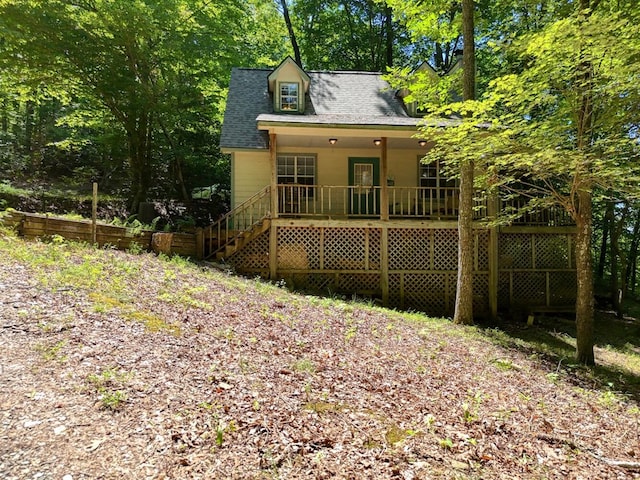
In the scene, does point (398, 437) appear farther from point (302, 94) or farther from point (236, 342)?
point (302, 94)

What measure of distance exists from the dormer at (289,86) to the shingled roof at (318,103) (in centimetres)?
34

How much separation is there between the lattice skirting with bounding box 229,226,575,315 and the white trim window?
16.4 feet

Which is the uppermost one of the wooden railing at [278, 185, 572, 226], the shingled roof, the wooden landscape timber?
the shingled roof

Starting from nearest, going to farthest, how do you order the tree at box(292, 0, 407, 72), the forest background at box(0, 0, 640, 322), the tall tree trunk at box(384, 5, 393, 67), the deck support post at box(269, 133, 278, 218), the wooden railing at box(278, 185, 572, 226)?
the forest background at box(0, 0, 640, 322) < the deck support post at box(269, 133, 278, 218) < the wooden railing at box(278, 185, 572, 226) < the tall tree trunk at box(384, 5, 393, 67) < the tree at box(292, 0, 407, 72)

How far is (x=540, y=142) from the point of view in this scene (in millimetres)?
6703

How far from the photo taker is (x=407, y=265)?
1159 cm

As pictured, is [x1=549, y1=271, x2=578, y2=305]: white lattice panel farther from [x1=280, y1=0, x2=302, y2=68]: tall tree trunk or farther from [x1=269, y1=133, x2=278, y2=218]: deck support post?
[x1=280, y1=0, x2=302, y2=68]: tall tree trunk

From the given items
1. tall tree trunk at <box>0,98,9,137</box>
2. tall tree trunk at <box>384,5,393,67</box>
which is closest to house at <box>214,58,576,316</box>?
tall tree trunk at <box>384,5,393,67</box>

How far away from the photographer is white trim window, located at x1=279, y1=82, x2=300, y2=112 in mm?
13609

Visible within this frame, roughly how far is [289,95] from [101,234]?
8.00 m

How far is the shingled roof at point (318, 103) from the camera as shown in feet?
41.4

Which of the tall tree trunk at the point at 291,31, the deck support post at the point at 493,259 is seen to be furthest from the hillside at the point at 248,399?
the tall tree trunk at the point at 291,31

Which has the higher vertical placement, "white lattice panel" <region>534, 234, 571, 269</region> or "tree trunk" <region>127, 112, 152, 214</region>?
"tree trunk" <region>127, 112, 152, 214</region>

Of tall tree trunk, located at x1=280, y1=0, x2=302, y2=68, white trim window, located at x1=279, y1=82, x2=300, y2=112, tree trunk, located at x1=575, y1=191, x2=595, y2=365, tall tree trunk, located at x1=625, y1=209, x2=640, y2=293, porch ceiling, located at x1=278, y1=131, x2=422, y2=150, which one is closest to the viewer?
tree trunk, located at x1=575, y1=191, x2=595, y2=365
